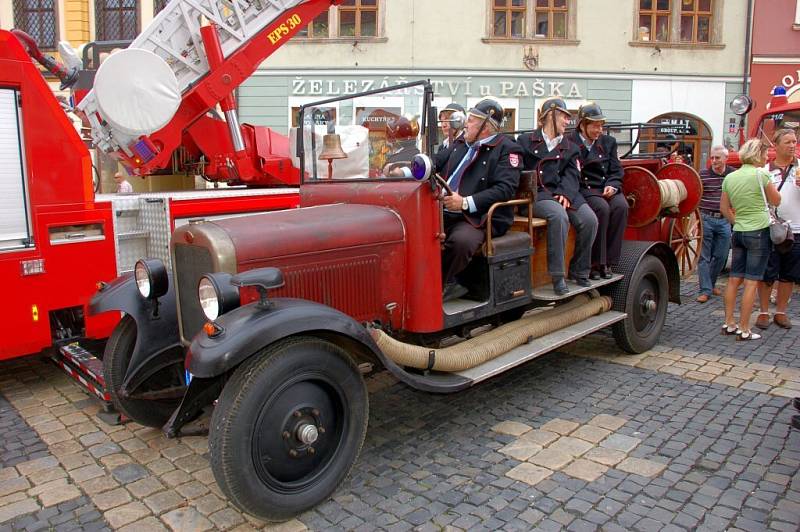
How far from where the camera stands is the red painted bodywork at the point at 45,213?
462cm

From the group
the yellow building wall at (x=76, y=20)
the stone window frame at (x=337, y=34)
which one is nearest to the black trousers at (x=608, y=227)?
the stone window frame at (x=337, y=34)

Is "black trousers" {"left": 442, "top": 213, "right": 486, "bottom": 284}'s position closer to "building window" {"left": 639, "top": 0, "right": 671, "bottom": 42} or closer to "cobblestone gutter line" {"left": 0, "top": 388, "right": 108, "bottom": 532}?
"cobblestone gutter line" {"left": 0, "top": 388, "right": 108, "bottom": 532}

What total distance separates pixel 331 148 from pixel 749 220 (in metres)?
4.08

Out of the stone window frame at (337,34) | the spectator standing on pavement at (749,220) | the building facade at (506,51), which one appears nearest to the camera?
the spectator standing on pavement at (749,220)

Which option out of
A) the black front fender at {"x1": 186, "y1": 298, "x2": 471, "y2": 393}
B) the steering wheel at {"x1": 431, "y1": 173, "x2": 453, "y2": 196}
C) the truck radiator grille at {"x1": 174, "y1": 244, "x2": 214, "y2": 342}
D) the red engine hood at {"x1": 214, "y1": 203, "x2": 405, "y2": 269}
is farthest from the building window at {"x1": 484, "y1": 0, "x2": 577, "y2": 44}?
the black front fender at {"x1": 186, "y1": 298, "x2": 471, "y2": 393}

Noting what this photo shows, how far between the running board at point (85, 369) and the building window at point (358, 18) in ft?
46.8

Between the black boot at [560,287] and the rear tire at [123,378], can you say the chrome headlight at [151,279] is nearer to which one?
the rear tire at [123,378]

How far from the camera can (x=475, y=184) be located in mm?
4531

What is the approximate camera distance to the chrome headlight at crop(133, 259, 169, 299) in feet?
12.2

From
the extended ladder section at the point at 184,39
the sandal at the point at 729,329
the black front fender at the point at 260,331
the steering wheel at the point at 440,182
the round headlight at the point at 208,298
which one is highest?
the extended ladder section at the point at 184,39

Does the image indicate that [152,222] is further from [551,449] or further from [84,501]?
[551,449]

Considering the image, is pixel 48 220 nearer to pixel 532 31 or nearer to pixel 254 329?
pixel 254 329

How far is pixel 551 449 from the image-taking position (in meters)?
3.84

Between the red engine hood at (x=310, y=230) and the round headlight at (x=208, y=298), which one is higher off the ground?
the red engine hood at (x=310, y=230)
